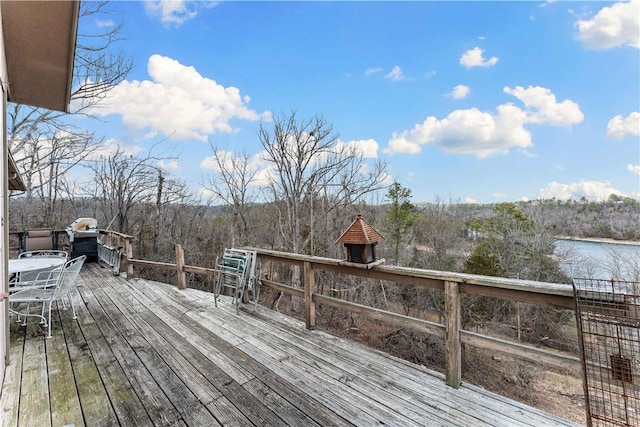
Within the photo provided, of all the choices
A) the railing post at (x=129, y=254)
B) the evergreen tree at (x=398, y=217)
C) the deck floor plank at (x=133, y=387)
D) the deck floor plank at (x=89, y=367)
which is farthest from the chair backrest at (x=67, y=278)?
the evergreen tree at (x=398, y=217)

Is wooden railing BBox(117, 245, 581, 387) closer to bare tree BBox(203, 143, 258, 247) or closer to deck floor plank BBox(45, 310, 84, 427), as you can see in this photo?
deck floor plank BBox(45, 310, 84, 427)

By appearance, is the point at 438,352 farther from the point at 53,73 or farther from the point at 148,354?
the point at 53,73

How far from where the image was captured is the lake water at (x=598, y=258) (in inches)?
426

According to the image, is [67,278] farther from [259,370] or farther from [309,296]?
[309,296]

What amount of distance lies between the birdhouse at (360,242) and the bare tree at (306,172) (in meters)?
7.36

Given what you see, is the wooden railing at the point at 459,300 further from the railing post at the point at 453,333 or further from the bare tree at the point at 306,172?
the bare tree at the point at 306,172

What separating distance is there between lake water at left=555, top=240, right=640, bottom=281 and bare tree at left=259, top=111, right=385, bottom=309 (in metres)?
8.74

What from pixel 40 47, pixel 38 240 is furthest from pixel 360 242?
pixel 38 240

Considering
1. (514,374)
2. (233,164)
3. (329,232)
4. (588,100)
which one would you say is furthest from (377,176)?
(588,100)

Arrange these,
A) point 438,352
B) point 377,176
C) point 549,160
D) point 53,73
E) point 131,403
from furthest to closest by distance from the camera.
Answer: point 549,160 < point 377,176 < point 438,352 < point 53,73 < point 131,403

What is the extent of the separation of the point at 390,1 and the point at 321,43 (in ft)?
8.56

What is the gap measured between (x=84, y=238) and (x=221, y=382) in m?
7.09

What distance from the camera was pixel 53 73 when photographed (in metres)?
2.91

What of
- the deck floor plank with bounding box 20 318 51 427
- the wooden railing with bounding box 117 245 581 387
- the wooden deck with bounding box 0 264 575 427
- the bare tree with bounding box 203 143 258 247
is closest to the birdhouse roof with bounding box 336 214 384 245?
the wooden railing with bounding box 117 245 581 387
